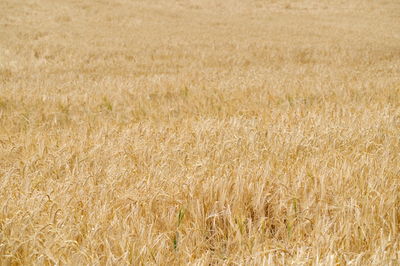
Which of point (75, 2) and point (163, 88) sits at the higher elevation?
point (75, 2)

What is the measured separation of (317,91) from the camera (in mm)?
5410

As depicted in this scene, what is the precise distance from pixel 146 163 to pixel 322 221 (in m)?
1.21

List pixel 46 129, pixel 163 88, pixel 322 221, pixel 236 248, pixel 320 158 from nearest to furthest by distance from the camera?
pixel 236 248
pixel 322 221
pixel 320 158
pixel 46 129
pixel 163 88

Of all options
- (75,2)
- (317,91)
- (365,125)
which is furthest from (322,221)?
(75,2)

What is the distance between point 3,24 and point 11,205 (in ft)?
44.6

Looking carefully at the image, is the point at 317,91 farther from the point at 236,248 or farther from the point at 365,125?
the point at 236,248

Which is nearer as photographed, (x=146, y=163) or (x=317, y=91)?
(x=146, y=163)

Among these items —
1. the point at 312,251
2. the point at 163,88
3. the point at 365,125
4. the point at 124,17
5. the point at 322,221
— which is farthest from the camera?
the point at 124,17

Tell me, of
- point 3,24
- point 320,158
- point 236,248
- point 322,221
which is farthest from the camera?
point 3,24

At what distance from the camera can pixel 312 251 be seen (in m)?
1.48

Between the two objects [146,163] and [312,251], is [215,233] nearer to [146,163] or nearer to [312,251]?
[312,251]

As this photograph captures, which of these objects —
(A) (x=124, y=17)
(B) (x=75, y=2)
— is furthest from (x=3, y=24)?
(B) (x=75, y=2)

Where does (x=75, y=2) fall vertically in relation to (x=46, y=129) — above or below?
above

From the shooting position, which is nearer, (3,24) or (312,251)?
(312,251)
